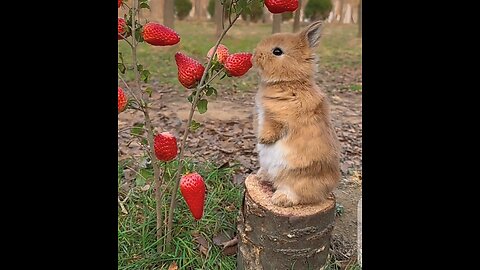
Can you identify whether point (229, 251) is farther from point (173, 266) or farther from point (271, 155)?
point (271, 155)

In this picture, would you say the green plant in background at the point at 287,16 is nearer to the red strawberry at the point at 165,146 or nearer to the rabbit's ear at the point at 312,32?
the rabbit's ear at the point at 312,32

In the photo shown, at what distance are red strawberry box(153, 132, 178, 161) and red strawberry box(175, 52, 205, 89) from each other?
0.14 meters

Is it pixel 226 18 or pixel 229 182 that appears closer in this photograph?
pixel 226 18

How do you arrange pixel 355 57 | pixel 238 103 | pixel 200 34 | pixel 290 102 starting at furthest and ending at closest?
pixel 238 103 → pixel 200 34 → pixel 355 57 → pixel 290 102

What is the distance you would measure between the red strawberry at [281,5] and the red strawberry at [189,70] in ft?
0.71

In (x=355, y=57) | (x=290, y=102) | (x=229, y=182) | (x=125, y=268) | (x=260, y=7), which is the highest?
(x=260, y=7)

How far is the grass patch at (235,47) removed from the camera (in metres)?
1.41

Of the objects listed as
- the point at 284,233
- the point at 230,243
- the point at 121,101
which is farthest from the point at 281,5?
the point at 230,243

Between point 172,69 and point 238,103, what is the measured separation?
21 centimetres

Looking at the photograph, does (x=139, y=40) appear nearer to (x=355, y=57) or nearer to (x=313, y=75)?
(x=313, y=75)

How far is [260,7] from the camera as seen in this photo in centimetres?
133

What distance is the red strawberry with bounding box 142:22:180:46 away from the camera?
131 centimetres

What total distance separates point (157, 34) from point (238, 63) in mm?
195

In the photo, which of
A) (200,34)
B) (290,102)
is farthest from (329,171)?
(200,34)
